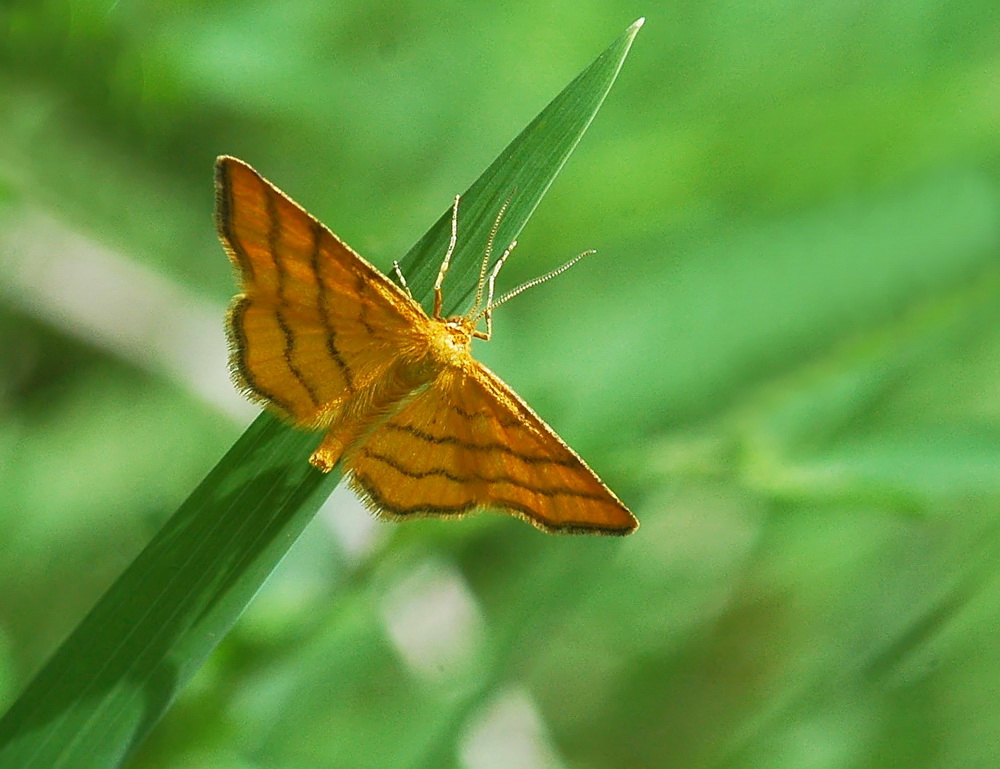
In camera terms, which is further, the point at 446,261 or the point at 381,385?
the point at 381,385

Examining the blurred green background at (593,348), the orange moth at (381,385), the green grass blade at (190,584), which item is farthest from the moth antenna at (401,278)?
the blurred green background at (593,348)

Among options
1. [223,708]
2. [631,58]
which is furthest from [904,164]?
[223,708]

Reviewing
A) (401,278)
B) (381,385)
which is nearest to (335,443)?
(381,385)

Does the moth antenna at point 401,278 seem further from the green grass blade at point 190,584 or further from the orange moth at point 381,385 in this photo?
the green grass blade at point 190,584

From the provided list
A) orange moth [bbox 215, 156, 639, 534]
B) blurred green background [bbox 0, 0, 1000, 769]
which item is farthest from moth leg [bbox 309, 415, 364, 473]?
blurred green background [bbox 0, 0, 1000, 769]

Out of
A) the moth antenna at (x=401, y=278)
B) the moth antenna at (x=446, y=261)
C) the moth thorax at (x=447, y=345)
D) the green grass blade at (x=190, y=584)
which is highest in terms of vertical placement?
the moth antenna at (x=446, y=261)

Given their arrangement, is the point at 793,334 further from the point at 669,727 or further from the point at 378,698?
the point at 378,698

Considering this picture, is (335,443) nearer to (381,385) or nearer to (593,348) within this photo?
(381,385)
